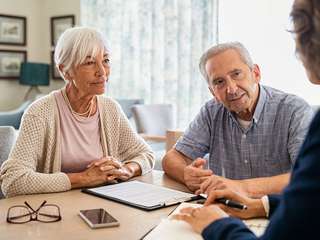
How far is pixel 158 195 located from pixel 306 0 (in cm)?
80

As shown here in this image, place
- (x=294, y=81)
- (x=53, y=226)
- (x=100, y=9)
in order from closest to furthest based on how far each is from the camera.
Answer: (x=53, y=226) < (x=294, y=81) < (x=100, y=9)

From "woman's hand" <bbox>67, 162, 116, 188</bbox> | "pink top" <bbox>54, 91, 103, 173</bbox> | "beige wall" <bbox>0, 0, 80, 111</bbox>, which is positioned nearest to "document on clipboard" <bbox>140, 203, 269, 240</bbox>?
"woman's hand" <bbox>67, 162, 116, 188</bbox>

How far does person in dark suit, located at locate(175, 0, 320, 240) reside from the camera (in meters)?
0.63

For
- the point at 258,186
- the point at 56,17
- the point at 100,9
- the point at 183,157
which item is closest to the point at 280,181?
the point at 258,186

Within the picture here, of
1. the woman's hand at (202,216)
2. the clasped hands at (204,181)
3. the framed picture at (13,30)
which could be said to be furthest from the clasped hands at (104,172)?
the framed picture at (13,30)

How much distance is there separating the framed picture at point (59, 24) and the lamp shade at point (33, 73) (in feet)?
1.66

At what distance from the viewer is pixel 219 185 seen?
130 centimetres

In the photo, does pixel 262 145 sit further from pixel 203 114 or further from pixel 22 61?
pixel 22 61

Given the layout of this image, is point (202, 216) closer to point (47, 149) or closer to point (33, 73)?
Answer: point (47, 149)

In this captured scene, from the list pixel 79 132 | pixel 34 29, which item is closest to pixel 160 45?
pixel 34 29

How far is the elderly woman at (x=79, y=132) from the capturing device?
1561 mm

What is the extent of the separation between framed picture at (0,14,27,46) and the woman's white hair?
426 centimetres

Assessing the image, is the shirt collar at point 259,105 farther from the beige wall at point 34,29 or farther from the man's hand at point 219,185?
the beige wall at point 34,29

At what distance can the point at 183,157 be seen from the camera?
180 cm
